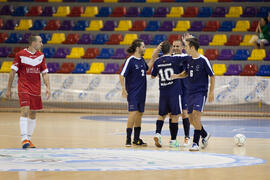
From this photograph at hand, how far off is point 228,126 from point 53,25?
13185 mm

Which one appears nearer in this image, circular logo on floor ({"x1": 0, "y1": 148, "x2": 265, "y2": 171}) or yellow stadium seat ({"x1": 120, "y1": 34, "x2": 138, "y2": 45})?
circular logo on floor ({"x1": 0, "y1": 148, "x2": 265, "y2": 171})

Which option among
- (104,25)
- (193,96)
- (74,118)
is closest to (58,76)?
(74,118)

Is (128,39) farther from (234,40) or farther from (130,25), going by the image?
(234,40)

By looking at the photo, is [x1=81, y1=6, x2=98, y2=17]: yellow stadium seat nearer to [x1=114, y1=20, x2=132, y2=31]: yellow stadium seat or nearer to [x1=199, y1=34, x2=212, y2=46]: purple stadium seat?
[x1=114, y1=20, x2=132, y2=31]: yellow stadium seat

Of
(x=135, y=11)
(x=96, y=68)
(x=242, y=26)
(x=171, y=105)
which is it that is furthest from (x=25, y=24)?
(x=171, y=105)

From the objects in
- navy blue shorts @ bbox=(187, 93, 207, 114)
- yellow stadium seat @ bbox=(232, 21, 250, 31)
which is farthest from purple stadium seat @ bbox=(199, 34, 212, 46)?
navy blue shorts @ bbox=(187, 93, 207, 114)

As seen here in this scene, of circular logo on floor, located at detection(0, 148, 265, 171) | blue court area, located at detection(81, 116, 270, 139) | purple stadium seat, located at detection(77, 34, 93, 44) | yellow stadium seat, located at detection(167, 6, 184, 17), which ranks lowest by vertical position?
blue court area, located at detection(81, 116, 270, 139)

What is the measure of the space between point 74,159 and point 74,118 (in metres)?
9.85

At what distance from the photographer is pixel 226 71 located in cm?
2328

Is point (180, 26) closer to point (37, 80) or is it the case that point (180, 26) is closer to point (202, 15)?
point (202, 15)

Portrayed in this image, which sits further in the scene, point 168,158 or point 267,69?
point 267,69

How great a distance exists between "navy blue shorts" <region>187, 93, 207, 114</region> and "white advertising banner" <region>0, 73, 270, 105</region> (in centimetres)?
995

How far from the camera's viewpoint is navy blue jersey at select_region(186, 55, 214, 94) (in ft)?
36.1

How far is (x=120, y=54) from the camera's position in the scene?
25.1 m
